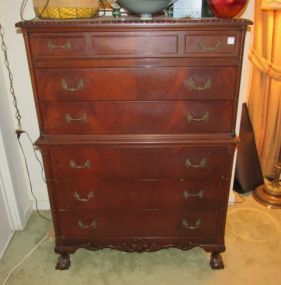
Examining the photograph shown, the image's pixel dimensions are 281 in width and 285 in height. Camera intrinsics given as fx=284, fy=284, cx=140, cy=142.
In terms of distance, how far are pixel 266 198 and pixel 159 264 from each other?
3.37 ft

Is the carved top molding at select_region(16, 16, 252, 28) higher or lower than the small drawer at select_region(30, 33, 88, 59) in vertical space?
higher

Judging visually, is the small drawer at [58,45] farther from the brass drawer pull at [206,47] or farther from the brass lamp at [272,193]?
the brass lamp at [272,193]

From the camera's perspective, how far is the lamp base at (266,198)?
215cm

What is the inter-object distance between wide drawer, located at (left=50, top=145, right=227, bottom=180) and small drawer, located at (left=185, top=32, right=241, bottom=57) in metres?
0.44

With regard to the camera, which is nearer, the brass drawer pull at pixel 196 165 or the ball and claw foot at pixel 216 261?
the brass drawer pull at pixel 196 165

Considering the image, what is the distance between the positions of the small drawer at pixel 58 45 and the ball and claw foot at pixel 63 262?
114 centimetres

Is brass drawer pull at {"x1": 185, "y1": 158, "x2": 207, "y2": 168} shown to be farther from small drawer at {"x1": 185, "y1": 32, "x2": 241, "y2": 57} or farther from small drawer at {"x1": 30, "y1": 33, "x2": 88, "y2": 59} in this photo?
small drawer at {"x1": 30, "y1": 33, "x2": 88, "y2": 59}

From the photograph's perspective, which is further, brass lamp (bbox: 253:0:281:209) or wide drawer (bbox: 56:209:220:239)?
brass lamp (bbox: 253:0:281:209)

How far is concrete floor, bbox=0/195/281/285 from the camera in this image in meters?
1.61

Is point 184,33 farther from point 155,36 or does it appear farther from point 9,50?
point 9,50

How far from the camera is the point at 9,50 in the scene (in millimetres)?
1707

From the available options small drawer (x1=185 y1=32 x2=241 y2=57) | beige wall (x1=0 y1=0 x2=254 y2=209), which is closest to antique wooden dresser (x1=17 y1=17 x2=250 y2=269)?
small drawer (x1=185 y1=32 x2=241 y2=57)

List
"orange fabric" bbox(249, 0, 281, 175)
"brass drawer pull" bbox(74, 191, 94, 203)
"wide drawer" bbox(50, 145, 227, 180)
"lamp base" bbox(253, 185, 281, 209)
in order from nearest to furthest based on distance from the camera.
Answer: "wide drawer" bbox(50, 145, 227, 180), "brass drawer pull" bbox(74, 191, 94, 203), "orange fabric" bbox(249, 0, 281, 175), "lamp base" bbox(253, 185, 281, 209)

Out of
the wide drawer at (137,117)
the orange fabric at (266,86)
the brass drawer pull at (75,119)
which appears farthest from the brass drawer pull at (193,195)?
the orange fabric at (266,86)
